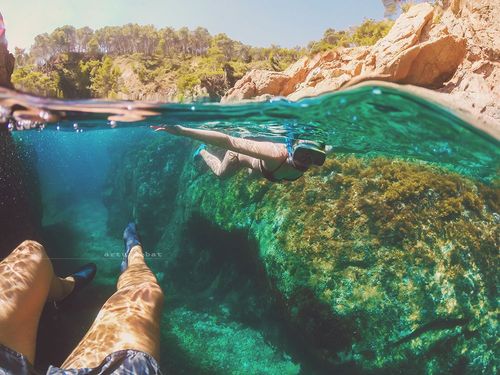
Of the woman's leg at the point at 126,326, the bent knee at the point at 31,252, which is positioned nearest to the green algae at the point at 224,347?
the woman's leg at the point at 126,326

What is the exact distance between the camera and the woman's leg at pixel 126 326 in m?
3.27

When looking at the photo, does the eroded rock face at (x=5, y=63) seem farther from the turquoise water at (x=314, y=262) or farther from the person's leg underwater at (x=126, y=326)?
the person's leg underwater at (x=126, y=326)

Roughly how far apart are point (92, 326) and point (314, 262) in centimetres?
472

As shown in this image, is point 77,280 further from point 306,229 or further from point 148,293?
point 306,229

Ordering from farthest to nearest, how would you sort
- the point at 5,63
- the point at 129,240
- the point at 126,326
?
the point at 129,240, the point at 5,63, the point at 126,326

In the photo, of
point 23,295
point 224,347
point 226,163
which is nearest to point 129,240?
point 226,163

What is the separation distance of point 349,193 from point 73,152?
17.8 m

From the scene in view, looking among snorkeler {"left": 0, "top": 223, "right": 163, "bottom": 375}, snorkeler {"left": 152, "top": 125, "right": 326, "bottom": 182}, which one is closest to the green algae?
snorkeler {"left": 0, "top": 223, "right": 163, "bottom": 375}

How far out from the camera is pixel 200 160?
1109cm

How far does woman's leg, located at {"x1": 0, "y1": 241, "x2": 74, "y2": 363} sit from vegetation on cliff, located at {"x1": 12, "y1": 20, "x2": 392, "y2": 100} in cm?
664

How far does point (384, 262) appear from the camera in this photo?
6902 millimetres

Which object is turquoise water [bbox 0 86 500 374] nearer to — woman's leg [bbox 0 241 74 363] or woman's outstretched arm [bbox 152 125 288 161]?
woman's outstretched arm [bbox 152 125 288 161]

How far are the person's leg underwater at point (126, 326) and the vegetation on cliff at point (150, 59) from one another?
718cm

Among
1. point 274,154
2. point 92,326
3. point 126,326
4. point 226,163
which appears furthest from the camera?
point 226,163
